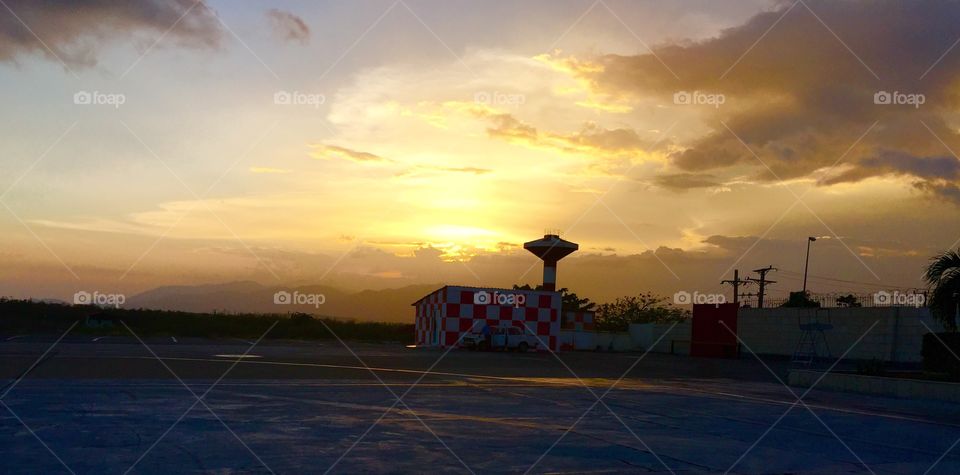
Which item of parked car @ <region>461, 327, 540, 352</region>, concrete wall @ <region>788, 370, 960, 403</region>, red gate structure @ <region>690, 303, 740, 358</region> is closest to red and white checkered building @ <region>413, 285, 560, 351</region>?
parked car @ <region>461, 327, 540, 352</region>

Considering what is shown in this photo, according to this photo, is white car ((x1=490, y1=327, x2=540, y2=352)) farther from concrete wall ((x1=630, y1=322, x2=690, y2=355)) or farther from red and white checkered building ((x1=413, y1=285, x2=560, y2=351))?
concrete wall ((x1=630, y1=322, x2=690, y2=355))

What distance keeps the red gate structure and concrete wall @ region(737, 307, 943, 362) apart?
622 millimetres

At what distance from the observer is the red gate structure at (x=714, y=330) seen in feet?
105

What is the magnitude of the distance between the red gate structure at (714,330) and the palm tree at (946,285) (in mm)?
15684

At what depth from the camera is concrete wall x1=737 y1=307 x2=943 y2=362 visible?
79.8 feet

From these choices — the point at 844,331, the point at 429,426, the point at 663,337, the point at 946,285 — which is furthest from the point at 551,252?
the point at 429,426

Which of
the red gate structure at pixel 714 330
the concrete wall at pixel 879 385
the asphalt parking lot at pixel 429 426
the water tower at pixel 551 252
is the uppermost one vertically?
the water tower at pixel 551 252

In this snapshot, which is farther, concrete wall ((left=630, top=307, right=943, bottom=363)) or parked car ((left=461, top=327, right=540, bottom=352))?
parked car ((left=461, top=327, right=540, bottom=352))

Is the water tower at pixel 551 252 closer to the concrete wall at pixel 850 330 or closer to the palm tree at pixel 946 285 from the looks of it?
the concrete wall at pixel 850 330

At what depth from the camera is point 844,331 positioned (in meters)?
27.5

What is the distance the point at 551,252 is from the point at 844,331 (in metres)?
13.6

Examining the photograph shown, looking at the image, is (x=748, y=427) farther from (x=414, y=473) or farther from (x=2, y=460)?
(x=2, y=460)

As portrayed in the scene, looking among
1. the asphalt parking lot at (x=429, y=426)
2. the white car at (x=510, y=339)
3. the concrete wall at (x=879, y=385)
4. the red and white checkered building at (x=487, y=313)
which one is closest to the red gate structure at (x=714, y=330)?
the red and white checkered building at (x=487, y=313)

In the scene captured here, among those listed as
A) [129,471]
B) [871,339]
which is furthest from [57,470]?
[871,339]
